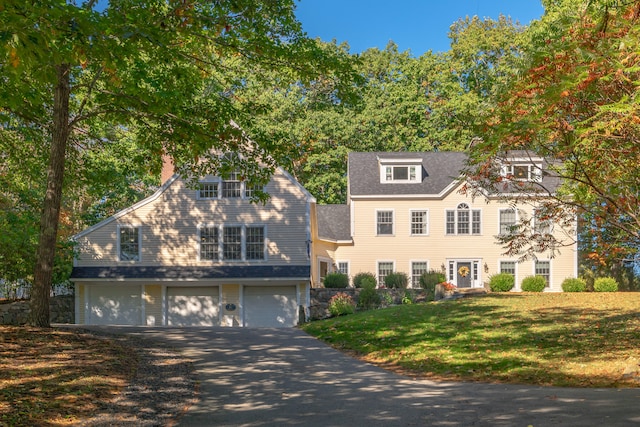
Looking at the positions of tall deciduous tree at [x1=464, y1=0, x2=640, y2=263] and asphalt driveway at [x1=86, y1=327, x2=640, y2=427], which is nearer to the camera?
asphalt driveway at [x1=86, y1=327, x2=640, y2=427]

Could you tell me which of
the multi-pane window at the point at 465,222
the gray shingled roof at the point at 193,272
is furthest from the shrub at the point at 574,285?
the gray shingled roof at the point at 193,272

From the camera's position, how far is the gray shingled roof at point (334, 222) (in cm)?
4058

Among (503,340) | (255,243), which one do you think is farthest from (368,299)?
(503,340)

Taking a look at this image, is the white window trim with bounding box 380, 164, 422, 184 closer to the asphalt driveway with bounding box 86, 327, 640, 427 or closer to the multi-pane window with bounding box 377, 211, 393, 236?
the multi-pane window with bounding box 377, 211, 393, 236

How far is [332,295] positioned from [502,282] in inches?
372

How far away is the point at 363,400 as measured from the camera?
400 inches

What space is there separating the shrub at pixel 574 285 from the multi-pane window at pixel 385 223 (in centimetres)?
998

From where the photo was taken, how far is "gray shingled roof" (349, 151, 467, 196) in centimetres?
4069

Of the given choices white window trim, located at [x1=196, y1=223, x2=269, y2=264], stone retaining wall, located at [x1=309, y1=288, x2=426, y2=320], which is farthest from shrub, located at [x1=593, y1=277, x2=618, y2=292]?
white window trim, located at [x1=196, y1=223, x2=269, y2=264]

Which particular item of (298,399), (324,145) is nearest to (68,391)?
(298,399)

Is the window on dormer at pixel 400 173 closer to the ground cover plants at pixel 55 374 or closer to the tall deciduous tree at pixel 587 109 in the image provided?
the tall deciduous tree at pixel 587 109

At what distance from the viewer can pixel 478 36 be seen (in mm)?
55812

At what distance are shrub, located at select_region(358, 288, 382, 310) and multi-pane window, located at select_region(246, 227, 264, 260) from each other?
5283 millimetres

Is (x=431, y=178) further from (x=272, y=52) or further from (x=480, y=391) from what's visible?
(x=480, y=391)
